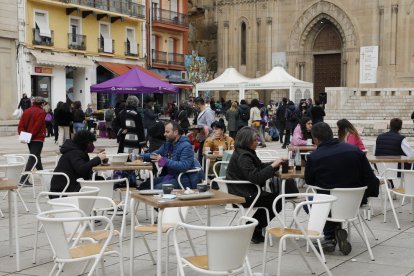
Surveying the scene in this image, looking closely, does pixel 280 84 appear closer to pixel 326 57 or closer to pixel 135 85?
pixel 135 85

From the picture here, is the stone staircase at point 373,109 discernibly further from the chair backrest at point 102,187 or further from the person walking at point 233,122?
the chair backrest at point 102,187

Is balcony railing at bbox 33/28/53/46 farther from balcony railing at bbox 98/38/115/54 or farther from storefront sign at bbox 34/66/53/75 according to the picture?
balcony railing at bbox 98/38/115/54

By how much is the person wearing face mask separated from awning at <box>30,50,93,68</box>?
25.8 meters

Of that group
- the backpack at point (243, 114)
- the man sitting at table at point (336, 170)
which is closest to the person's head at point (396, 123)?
the man sitting at table at point (336, 170)

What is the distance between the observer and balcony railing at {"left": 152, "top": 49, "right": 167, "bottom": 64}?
4191cm

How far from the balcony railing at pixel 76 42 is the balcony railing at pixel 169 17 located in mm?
6984

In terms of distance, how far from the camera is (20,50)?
31844 mm

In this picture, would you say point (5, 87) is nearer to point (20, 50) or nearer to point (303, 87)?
point (20, 50)

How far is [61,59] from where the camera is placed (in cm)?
3400

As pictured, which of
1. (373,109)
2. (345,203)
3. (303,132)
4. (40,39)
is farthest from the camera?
(40,39)

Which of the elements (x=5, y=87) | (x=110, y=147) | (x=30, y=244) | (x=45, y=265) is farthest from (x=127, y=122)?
(x=5, y=87)

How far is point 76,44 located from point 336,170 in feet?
100

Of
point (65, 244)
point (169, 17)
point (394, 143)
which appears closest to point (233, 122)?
point (394, 143)

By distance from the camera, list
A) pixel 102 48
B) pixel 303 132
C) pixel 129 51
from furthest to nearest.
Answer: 1. pixel 129 51
2. pixel 102 48
3. pixel 303 132
